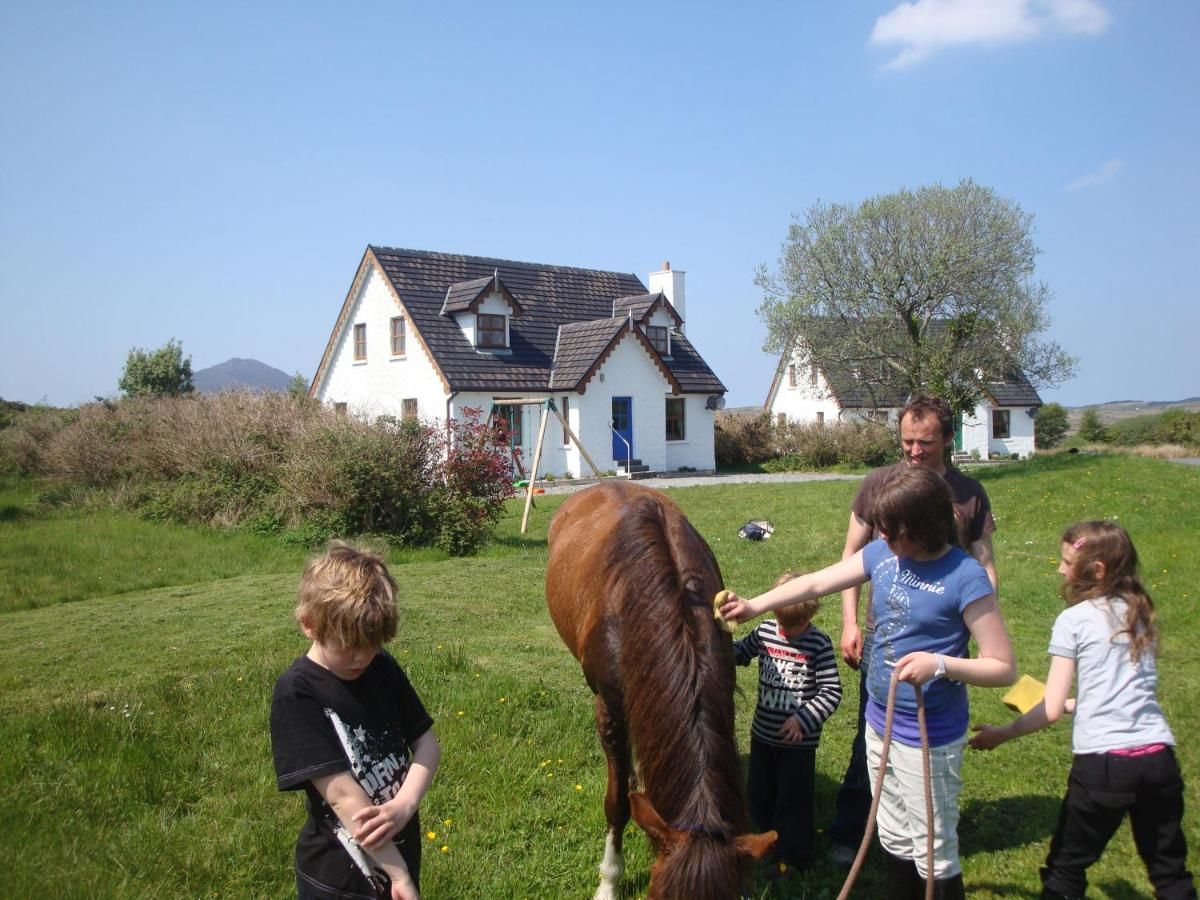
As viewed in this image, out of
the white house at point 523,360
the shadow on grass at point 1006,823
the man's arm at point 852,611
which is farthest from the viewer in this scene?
the white house at point 523,360

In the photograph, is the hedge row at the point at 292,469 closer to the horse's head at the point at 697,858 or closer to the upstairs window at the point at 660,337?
the horse's head at the point at 697,858

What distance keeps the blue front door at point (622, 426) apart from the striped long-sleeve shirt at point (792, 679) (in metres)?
22.8

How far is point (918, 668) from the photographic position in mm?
2682

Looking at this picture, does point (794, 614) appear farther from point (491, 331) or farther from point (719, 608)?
point (491, 331)

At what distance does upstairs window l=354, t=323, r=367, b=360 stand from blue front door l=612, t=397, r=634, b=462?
7.93m

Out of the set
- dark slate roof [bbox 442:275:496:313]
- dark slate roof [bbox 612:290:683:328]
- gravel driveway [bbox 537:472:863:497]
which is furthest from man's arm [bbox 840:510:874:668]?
dark slate roof [bbox 612:290:683:328]

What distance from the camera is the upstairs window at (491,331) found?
25781 millimetres

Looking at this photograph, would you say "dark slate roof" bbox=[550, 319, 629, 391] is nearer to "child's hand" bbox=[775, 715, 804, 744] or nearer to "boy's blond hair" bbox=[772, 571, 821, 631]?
"boy's blond hair" bbox=[772, 571, 821, 631]

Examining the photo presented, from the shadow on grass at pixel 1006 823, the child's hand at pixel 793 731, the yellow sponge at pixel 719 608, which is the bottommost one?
the shadow on grass at pixel 1006 823

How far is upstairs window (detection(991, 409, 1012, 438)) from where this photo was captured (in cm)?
3969

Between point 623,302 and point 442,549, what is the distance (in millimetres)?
19660

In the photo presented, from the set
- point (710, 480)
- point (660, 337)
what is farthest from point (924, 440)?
point (660, 337)

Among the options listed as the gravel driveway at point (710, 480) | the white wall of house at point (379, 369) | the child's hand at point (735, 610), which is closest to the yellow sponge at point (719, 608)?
the child's hand at point (735, 610)

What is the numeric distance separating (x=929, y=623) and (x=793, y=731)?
1080 mm
